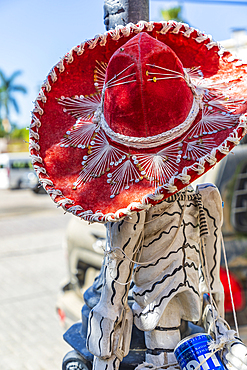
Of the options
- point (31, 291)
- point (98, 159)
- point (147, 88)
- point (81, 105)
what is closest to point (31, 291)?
point (31, 291)

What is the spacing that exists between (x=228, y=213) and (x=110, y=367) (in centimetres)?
224

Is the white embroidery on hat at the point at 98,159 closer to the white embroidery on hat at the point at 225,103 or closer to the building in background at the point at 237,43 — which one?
the white embroidery on hat at the point at 225,103

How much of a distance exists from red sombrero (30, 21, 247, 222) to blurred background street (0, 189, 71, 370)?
3.10 meters

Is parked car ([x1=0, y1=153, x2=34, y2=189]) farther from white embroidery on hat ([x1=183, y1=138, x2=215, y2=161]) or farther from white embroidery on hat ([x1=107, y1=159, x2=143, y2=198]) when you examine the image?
white embroidery on hat ([x1=183, y1=138, x2=215, y2=161])

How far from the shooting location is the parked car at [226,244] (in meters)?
3.34

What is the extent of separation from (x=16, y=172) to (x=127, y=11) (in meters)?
18.2

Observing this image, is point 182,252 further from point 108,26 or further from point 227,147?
point 108,26

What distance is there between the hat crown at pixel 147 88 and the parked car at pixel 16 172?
18.0 meters

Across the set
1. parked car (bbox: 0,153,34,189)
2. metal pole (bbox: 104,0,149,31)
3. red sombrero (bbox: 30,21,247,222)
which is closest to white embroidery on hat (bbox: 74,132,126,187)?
red sombrero (bbox: 30,21,247,222)

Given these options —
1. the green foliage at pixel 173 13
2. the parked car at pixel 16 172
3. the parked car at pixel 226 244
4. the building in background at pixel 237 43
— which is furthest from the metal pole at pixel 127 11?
the green foliage at pixel 173 13

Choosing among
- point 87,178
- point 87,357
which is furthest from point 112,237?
point 87,357

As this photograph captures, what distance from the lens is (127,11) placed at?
5.98 ft

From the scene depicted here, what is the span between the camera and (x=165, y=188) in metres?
1.31

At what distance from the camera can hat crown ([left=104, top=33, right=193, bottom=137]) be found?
1.47 m
